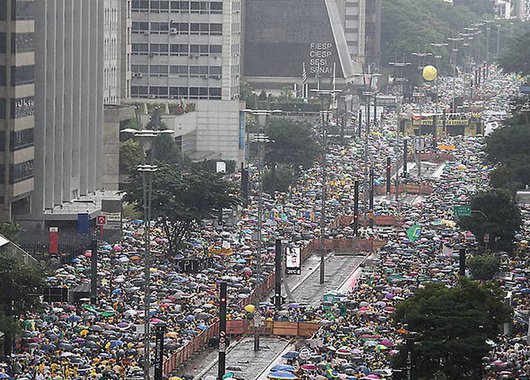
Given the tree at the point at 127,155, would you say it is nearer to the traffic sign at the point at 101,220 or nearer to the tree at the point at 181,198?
the tree at the point at 181,198

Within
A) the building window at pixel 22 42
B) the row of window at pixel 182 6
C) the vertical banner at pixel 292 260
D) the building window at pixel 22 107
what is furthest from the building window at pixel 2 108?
the row of window at pixel 182 6

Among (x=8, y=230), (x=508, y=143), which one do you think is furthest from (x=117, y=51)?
(x=8, y=230)

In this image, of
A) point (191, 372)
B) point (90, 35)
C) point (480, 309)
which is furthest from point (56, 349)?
point (90, 35)

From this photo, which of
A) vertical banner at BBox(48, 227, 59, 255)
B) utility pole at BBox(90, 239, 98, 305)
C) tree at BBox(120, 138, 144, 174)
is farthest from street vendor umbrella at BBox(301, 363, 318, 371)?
tree at BBox(120, 138, 144, 174)

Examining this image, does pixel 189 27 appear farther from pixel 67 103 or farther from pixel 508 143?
pixel 67 103

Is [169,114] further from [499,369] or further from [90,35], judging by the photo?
[499,369]
